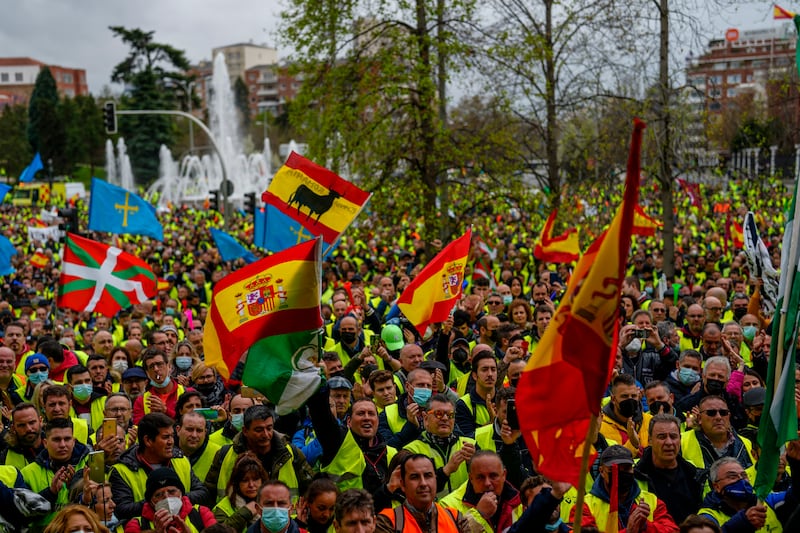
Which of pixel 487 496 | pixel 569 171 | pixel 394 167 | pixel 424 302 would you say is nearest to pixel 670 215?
pixel 569 171

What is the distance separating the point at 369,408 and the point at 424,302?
12.8ft

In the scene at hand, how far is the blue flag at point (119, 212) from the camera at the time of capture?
1703cm

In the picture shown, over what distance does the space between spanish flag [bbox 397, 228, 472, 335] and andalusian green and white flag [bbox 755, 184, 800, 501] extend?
5147 millimetres

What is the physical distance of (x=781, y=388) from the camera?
5355 mm

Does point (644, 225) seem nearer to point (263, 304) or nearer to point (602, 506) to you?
point (263, 304)

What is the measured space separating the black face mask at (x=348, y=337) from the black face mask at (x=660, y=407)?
3705mm

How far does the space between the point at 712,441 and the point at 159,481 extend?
3.63 metres

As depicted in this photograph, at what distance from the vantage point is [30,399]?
9281 mm

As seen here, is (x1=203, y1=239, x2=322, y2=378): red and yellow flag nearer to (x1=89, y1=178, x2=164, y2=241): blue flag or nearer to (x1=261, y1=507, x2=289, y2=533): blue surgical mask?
(x1=261, y1=507, x2=289, y2=533): blue surgical mask

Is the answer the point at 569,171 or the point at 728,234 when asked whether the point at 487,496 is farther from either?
the point at 728,234

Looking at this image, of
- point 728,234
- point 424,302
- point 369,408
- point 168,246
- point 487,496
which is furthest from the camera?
point 168,246

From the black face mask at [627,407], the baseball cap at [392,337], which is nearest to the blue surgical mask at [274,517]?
the black face mask at [627,407]

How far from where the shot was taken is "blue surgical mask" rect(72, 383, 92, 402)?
343 inches

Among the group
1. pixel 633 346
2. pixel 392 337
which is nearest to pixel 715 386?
pixel 633 346
